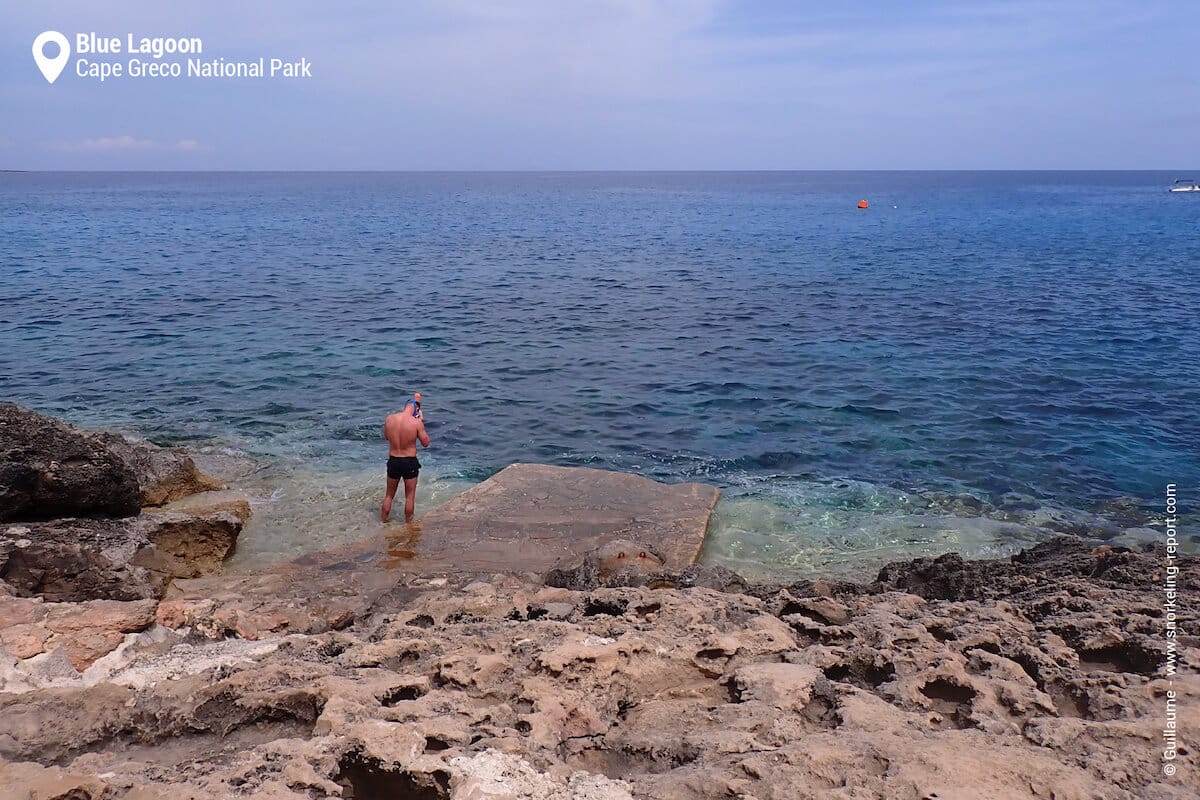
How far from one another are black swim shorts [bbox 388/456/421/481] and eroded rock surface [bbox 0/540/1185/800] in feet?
12.4

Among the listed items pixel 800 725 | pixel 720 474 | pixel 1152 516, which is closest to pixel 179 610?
pixel 800 725

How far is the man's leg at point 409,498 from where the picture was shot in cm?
1045

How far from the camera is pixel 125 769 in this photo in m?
4.17

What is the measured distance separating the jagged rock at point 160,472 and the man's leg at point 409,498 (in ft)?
9.69

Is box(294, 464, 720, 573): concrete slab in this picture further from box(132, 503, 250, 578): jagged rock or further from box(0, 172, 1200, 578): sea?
box(132, 503, 250, 578): jagged rock

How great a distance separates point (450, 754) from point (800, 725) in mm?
1979

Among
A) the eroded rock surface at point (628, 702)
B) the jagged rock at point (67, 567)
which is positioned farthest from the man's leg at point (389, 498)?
the eroded rock surface at point (628, 702)

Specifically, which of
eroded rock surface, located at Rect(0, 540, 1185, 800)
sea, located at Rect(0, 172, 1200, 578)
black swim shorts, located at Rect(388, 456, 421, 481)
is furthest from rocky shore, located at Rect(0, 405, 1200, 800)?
sea, located at Rect(0, 172, 1200, 578)

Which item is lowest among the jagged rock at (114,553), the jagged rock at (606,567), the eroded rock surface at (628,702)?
the jagged rock at (606,567)

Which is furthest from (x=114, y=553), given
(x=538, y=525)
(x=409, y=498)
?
(x=538, y=525)

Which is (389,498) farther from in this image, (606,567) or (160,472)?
(606,567)

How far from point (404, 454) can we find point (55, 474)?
3.80 meters

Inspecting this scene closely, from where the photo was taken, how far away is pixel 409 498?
415 inches

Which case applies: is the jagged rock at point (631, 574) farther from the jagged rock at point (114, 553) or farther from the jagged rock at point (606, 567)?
the jagged rock at point (114, 553)
